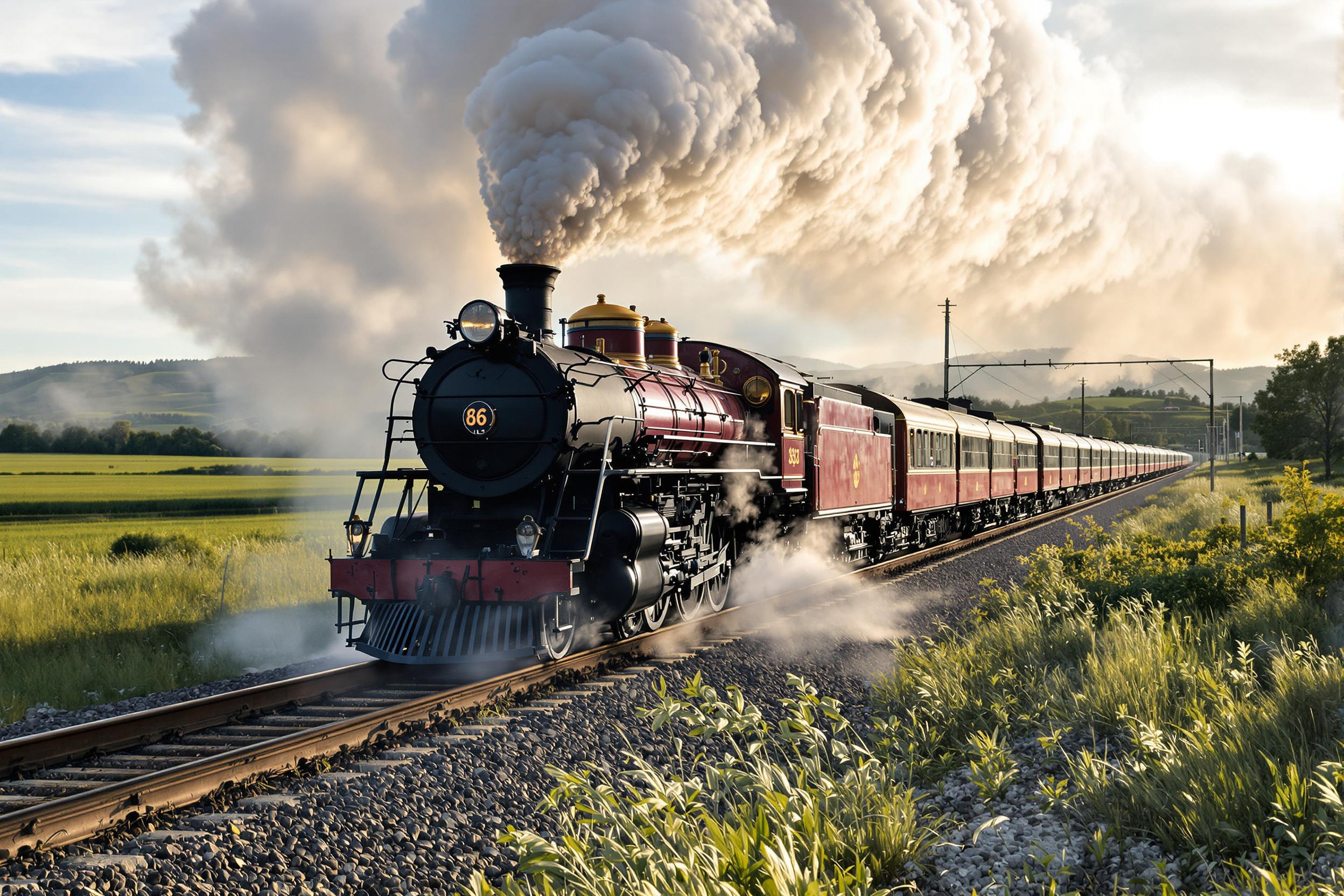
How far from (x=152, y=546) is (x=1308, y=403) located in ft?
203

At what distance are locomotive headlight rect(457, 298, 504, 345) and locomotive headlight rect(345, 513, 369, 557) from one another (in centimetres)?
200

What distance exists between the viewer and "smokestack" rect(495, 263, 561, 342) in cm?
970

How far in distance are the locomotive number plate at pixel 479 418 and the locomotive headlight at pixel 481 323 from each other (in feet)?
2.01

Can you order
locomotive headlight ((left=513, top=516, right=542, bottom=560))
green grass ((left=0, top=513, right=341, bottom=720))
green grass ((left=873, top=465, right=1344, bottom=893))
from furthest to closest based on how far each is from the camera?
green grass ((left=0, top=513, right=341, bottom=720)), locomotive headlight ((left=513, top=516, right=542, bottom=560)), green grass ((left=873, top=465, right=1344, bottom=893))

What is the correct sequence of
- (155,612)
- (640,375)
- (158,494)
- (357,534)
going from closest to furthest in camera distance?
(357,534) < (640,375) < (155,612) < (158,494)

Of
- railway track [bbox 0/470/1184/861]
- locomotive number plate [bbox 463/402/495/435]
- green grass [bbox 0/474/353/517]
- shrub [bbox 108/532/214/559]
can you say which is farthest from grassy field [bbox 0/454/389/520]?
railway track [bbox 0/470/1184/861]

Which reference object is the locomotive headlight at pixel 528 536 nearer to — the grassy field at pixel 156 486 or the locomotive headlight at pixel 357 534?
the locomotive headlight at pixel 357 534

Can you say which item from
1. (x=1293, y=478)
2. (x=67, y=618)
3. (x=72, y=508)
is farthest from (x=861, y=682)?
(x=72, y=508)

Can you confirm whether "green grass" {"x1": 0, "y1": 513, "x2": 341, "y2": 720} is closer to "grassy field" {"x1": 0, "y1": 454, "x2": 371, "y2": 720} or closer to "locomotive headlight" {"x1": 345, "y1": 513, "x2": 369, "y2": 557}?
"grassy field" {"x1": 0, "y1": 454, "x2": 371, "y2": 720}

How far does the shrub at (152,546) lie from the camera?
16.7 meters

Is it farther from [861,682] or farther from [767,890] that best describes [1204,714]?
[767,890]

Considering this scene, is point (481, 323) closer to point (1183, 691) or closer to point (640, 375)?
point (640, 375)

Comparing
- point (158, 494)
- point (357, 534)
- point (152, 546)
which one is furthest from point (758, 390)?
point (158, 494)

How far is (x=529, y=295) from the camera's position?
9766mm
